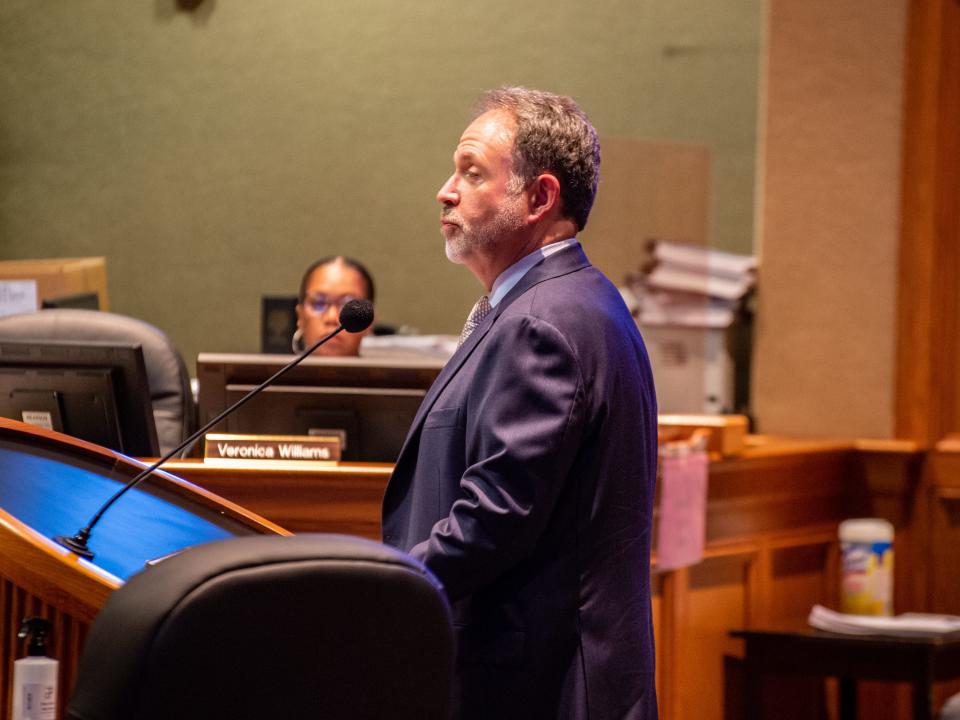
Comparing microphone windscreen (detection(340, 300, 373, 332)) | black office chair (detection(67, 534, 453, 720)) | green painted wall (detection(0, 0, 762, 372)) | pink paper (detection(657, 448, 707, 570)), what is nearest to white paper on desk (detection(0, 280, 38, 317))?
green painted wall (detection(0, 0, 762, 372))

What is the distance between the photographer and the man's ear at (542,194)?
1.73 m

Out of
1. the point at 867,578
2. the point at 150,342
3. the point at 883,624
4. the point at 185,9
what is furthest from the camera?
the point at 185,9

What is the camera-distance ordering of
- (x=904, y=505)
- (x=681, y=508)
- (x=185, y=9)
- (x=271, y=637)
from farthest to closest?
(x=185, y=9) < (x=904, y=505) < (x=681, y=508) < (x=271, y=637)

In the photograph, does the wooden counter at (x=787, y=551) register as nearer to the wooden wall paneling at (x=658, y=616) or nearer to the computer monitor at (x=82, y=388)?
the wooden wall paneling at (x=658, y=616)

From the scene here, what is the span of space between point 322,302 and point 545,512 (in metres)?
2.21

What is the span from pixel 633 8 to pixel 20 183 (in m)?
2.46

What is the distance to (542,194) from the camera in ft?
5.70

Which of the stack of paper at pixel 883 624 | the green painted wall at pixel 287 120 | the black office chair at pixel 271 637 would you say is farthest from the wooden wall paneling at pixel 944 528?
the black office chair at pixel 271 637

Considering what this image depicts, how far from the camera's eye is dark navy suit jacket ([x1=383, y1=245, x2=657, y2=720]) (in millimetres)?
1505

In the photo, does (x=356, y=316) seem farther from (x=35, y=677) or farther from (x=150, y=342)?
(x=150, y=342)

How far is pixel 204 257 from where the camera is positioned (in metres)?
4.82


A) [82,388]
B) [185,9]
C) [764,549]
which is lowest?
[764,549]

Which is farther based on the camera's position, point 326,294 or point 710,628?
point 326,294

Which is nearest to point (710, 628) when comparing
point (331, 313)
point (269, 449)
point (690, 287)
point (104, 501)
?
point (690, 287)
